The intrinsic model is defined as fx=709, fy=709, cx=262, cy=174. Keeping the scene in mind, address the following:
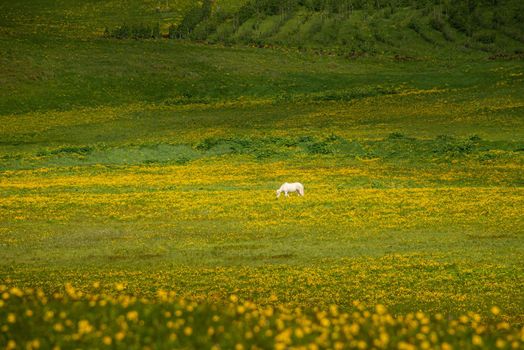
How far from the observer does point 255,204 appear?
35.5 m

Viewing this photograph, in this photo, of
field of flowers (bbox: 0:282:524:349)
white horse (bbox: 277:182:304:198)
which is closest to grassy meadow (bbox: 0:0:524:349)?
field of flowers (bbox: 0:282:524:349)

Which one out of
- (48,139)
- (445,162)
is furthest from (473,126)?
(48,139)

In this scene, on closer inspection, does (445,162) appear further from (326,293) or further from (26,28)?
(26,28)

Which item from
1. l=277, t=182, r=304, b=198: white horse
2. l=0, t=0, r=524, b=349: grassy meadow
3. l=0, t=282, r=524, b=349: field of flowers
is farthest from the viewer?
l=277, t=182, r=304, b=198: white horse

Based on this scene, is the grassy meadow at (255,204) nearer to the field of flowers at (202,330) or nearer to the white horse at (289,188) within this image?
the field of flowers at (202,330)

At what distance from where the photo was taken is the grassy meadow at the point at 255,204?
12.9 meters

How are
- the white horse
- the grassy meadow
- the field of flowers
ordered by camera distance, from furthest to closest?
the white horse < the grassy meadow < the field of flowers

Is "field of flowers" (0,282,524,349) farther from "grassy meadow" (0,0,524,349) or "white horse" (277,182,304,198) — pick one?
"white horse" (277,182,304,198)

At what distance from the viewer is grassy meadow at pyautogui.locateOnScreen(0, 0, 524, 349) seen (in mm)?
12852

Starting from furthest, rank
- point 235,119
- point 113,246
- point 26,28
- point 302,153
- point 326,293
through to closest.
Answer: point 26,28 < point 235,119 < point 302,153 < point 113,246 < point 326,293

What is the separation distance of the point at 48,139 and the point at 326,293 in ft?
181

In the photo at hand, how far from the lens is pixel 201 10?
15062cm

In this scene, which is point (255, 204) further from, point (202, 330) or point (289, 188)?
point (202, 330)

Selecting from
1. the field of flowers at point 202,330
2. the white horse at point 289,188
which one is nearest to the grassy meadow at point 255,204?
the field of flowers at point 202,330
